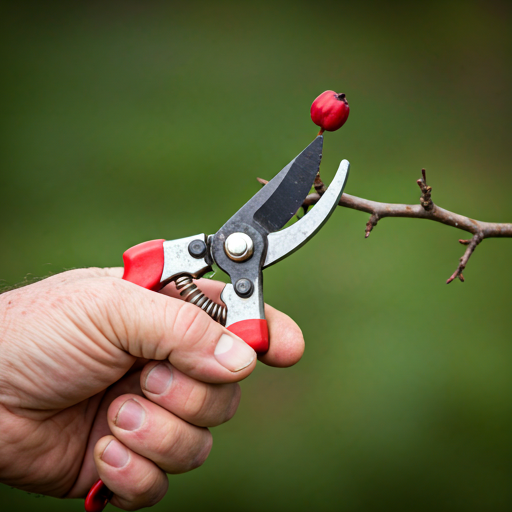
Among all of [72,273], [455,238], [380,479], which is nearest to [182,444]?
[72,273]

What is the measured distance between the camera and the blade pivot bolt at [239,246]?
771mm

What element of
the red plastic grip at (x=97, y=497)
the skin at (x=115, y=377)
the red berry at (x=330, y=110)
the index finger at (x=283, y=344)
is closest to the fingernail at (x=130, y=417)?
the skin at (x=115, y=377)

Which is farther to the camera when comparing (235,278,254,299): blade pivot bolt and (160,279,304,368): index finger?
(160,279,304,368): index finger

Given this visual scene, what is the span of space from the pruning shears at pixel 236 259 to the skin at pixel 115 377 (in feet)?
0.14

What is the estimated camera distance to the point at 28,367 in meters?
0.73

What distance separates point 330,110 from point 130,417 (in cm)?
62

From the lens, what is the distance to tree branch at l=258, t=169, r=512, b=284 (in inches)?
34.9

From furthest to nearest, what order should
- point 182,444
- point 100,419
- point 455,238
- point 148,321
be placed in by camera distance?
point 455,238, point 100,419, point 182,444, point 148,321

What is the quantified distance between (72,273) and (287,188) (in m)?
0.49

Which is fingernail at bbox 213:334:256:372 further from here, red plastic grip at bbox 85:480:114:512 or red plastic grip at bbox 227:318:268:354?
red plastic grip at bbox 85:480:114:512

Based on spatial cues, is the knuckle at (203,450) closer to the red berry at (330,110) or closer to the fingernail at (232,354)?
the fingernail at (232,354)

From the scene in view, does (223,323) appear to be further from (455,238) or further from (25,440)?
(455,238)

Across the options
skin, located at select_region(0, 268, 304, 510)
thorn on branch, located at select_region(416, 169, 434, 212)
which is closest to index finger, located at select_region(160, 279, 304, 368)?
skin, located at select_region(0, 268, 304, 510)

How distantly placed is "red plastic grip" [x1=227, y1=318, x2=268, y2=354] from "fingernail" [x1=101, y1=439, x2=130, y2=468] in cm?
28
